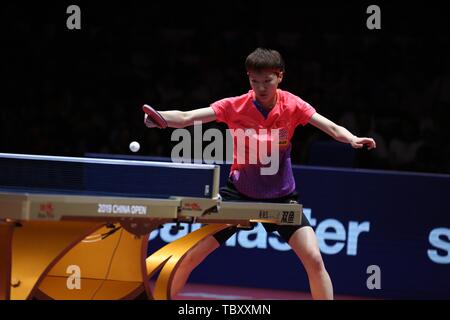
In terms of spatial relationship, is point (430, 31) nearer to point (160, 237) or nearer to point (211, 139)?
point (211, 139)

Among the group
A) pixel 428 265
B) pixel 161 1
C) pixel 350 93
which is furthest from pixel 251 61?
pixel 161 1

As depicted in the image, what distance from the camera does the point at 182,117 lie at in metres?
5.11

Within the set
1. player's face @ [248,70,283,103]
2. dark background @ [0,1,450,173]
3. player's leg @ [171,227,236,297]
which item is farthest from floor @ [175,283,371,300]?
player's face @ [248,70,283,103]

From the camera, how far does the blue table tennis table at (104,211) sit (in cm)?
422

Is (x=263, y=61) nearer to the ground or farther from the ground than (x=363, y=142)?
farther from the ground

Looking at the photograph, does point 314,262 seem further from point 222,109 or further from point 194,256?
point 222,109

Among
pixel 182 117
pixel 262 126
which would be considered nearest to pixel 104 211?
pixel 182 117

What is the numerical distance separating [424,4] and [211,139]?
3.83 meters

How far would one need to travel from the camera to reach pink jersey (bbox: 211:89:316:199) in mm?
5320

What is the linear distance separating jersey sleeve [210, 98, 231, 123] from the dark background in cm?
436

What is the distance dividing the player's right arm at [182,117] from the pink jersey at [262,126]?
0.07 metres

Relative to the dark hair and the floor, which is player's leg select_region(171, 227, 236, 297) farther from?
the floor

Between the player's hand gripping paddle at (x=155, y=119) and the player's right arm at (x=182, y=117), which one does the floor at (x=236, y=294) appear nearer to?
the player's right arm at (x=182, y=117)

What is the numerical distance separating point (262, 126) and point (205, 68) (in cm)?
593
